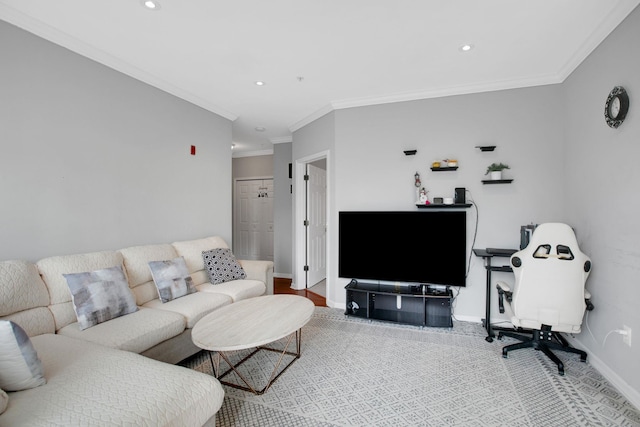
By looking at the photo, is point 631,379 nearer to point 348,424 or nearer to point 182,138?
point 348,424

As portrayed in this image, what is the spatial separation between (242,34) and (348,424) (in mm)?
2855

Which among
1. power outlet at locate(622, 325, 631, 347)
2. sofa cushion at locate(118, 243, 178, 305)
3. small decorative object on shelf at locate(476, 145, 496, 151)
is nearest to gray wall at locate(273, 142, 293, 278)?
sofa cushion at locate(118, 243, 178, 305)

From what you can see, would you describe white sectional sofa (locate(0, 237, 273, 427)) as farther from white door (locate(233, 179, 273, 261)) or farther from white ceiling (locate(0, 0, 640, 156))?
white door (locate(233, 179, 273, 261))

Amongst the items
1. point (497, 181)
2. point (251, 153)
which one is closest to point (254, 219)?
point (251, 153)

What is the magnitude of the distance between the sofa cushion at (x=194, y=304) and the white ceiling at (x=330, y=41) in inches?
86.6

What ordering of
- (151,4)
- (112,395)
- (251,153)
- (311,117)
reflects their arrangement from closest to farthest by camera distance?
(112,395) < (151,4) < (311,117) < (251,153)

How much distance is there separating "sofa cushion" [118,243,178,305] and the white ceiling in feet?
5.62

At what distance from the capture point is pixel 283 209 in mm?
5598

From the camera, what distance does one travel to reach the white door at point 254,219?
6504mm

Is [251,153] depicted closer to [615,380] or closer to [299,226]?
[299,226]

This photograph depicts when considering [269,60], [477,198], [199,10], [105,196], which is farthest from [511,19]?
[105,196]

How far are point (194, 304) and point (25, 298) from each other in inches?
42.2

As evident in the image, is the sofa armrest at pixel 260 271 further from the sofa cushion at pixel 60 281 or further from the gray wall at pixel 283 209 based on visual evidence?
the gray wall at pixel 283 209

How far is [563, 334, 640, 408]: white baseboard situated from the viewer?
1925mm
